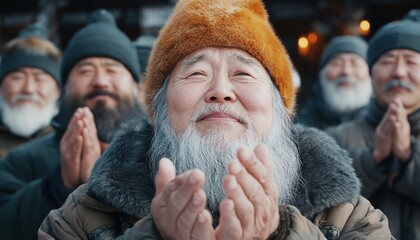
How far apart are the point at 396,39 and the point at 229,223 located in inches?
112

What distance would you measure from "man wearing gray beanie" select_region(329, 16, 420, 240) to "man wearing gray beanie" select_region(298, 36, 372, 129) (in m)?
1.60

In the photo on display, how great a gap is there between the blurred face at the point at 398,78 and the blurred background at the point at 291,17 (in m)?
5.61

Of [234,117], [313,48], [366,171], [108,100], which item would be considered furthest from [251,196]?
[313,48]

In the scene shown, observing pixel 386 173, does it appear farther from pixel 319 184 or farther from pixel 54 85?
pixel 54 85

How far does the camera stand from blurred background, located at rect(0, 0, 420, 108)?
410 inches

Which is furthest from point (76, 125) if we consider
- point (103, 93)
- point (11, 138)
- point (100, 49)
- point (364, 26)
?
point (364, 26)

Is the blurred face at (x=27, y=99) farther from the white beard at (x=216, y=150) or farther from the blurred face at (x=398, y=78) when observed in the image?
the white beard at (x=216, y=150)

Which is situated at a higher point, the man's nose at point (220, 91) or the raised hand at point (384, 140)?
the man's nose at point (220, 91)

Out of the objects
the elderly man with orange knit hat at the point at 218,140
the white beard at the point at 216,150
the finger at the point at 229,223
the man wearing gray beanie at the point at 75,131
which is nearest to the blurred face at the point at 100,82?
the man wearing gray beanie at the point at 75,131

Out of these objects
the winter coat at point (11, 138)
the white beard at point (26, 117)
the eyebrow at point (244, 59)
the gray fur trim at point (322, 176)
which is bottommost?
the winter coat at point (11, 138)

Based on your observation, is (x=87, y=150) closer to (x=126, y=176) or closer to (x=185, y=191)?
(x=126, y=176)

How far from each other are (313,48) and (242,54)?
8.98m

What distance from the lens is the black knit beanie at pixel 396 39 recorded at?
453 cm

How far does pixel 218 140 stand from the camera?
102 inches
